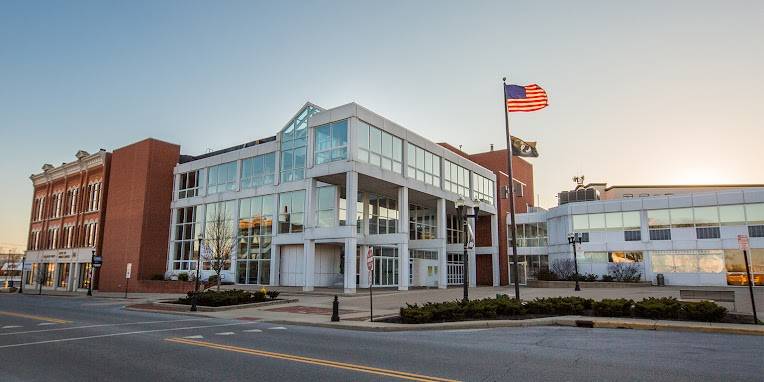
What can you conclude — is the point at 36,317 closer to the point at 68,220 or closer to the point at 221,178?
the point at 221,178

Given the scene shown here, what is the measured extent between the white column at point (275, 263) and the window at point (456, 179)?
1495cm

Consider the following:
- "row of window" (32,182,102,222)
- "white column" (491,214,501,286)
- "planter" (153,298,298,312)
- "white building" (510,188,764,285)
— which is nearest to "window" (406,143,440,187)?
"white column" (491,214,501,286)

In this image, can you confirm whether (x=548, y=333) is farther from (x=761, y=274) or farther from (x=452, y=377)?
(x=761, y=274)

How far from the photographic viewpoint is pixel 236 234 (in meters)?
41.6

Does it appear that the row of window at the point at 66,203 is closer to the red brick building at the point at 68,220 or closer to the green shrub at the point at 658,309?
the red brick building at the point at 68,220

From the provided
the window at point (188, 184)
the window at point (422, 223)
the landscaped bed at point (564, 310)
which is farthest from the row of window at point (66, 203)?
the landscaped bed at point (564, 310)

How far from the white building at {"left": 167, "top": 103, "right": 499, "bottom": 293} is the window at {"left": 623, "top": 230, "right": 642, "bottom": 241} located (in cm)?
1179

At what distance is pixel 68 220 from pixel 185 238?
20.1 meters

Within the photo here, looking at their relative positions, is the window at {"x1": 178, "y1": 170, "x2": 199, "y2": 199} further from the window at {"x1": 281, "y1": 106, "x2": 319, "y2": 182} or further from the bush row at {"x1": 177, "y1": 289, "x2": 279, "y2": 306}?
the bush row at {"x1": 177, "y1": 289, "x2": 279, "y2": 306}

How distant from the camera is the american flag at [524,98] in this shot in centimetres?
2178

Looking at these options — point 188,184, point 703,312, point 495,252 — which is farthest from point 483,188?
point 703,312

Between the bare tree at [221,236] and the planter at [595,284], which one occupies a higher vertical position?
the bare tree at [221,236]

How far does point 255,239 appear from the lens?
4028cm

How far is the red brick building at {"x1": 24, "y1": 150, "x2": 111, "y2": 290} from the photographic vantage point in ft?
167
